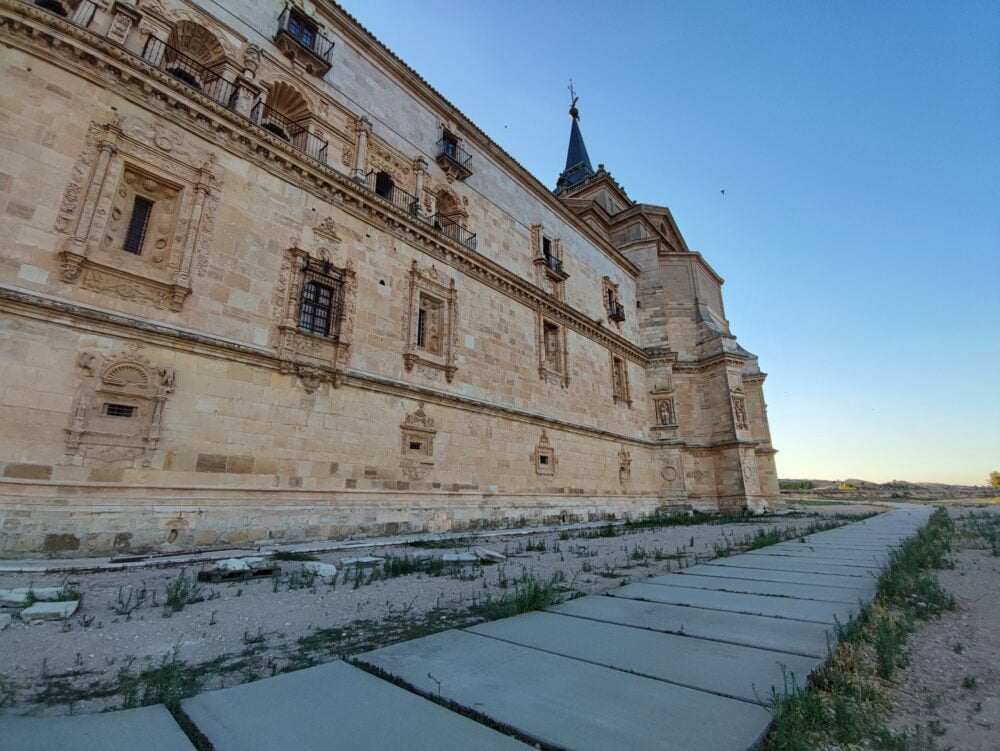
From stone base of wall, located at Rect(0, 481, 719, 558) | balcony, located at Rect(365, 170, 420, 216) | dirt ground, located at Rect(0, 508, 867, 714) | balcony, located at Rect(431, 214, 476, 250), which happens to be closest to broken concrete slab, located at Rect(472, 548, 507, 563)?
dirt ground, located at Rect(0, 508, 867, 714)

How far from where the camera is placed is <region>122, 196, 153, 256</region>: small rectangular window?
8102mm

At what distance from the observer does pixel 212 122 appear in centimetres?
897

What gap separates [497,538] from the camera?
32.4 feet

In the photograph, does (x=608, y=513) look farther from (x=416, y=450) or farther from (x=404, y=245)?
(x=404, y=245)

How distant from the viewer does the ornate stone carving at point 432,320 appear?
11.8 m

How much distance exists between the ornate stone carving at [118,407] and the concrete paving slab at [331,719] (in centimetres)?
707

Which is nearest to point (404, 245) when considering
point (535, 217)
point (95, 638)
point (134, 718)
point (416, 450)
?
point (416, 450)

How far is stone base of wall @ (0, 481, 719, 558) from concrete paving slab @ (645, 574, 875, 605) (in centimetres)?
688

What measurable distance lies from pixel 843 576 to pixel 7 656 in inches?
249

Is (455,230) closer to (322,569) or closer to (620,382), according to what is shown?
(620,382)

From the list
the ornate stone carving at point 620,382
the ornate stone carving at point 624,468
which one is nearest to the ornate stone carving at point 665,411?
the ornate stone carving at point 620,382

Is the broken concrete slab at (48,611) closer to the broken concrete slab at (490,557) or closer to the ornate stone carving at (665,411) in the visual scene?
the broken concrete slab at (490,557)

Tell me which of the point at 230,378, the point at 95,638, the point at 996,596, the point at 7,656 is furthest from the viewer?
the point at 230,378

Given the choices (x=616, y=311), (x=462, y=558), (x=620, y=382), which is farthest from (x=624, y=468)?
(x=462, y=558)
